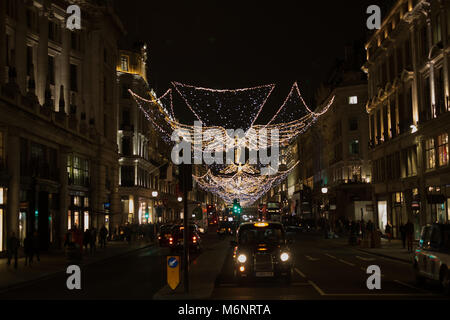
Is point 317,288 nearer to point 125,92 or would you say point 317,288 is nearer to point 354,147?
point 354,147

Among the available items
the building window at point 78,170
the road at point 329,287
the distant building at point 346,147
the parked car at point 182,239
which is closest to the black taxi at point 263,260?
the road at point 329,287

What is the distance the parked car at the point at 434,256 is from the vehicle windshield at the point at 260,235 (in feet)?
14.3

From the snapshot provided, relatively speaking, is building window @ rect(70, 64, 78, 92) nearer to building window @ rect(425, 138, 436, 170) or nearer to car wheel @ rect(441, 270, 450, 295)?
building window @ rect(425, 138, 436, 170)

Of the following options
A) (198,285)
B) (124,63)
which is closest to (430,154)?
(198,285)

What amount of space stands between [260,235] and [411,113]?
28026 mm

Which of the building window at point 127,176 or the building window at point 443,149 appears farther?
the building window at point 127,176

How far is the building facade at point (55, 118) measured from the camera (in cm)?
3403

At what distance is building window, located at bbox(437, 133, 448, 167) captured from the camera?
37625 mm

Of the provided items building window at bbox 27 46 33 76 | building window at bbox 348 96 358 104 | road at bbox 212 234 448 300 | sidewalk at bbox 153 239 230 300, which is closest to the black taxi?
road at bbox 212 234 448 300

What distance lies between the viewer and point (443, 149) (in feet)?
125

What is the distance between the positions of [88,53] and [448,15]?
2843 centimetres

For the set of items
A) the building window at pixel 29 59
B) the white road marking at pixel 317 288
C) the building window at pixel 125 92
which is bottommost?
the white road marking at pixel 317 288

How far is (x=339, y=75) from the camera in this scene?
84.8 metres

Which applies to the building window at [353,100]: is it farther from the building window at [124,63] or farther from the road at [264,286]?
the road at [264,286]
